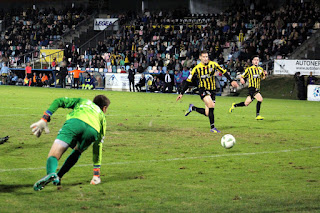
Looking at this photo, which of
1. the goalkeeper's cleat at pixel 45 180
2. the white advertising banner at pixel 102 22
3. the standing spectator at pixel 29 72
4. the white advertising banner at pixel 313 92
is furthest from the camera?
the white advertising banner at pixel 102 22

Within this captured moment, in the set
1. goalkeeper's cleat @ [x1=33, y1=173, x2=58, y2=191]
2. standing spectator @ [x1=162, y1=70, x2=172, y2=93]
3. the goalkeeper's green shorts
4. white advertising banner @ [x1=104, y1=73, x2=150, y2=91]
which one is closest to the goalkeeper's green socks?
goalkeeper's cleat @ [x1=33, y1=173, x2=58, y2=191]

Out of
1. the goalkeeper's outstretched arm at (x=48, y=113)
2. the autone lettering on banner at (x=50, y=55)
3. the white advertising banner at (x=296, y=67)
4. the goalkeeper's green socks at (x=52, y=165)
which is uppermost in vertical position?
the autone lettering on banner at (x=50, y=55)

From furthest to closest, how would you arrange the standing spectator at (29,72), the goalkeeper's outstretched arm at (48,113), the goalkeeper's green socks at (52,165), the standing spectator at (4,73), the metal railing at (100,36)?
1. the metal railing at (100,36)
2. the standing spectator at (4,73)
3. the standing spectator at (29,72)
4. the goalkeeper's outstretched arm at (48,113)
5. the goalkeeper's green socks at (52,165)

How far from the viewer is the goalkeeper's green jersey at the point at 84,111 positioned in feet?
22.9

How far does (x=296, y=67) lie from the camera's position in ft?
111

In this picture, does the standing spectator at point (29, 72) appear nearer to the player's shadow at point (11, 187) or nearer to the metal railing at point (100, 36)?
the metal railing at point (100, 36)

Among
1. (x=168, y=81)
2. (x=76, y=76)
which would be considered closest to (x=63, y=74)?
(x=76, y=76)

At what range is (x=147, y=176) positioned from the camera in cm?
829

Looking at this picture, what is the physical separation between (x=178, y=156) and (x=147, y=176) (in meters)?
2.19

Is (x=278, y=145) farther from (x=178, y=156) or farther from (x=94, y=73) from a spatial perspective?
(x=94, y=73)

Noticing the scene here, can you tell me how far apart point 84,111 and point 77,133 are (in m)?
0.34

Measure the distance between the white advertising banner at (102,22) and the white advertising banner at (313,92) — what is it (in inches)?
1016

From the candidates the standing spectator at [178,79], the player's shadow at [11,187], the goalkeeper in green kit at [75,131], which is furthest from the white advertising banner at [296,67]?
the player's shadow at [11,187]

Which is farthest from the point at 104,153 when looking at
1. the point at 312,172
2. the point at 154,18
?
the point at 154,18
